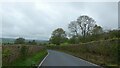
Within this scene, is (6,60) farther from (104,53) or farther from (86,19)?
(86,19)

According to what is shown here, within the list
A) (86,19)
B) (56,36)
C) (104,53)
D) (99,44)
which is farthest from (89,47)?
(56,36)

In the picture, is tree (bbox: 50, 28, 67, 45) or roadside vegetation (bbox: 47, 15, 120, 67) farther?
tree (bbox: 50, 28, 67, 45)

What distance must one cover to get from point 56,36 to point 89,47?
269 ft

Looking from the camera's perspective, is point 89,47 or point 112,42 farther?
point 89,47

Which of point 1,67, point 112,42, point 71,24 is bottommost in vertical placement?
point 1,67

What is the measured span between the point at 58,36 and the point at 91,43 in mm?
84786

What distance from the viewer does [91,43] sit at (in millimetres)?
47344

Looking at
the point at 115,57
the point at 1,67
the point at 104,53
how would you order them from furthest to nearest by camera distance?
the point at 104,53 → the point at 115,57 → the point at 1,67

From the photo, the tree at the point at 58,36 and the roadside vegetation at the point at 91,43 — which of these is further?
the tree at the point at 58,36

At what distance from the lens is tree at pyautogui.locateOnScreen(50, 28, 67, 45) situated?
12857 centimetres

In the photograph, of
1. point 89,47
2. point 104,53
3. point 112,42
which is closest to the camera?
point 112,42

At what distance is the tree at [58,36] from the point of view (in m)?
129

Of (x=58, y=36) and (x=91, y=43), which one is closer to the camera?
(x=91, y=43)

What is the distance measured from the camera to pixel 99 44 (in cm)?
3969
